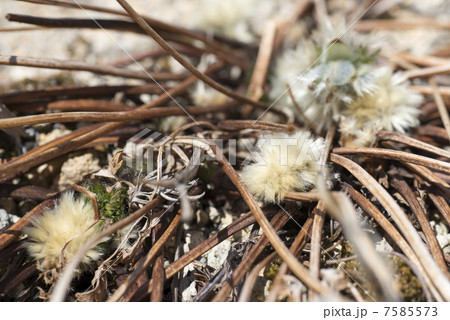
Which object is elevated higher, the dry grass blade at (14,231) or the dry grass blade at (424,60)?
the dry grass blade at (424,60)

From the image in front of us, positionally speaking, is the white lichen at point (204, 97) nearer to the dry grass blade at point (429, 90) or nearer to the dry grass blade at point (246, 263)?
the dry grass blade at point (246, 263)

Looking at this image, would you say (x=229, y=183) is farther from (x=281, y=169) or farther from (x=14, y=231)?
(x=14, y=231)

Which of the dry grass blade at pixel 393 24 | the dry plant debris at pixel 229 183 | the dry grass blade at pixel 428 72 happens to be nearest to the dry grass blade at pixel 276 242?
the dry plant debris at pixel 229 183

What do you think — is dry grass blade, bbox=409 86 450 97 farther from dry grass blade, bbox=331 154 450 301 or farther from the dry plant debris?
dry grass blade, bbox=331 154 450 301

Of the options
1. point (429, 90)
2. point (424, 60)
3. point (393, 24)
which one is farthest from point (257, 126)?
point (393, 24)
